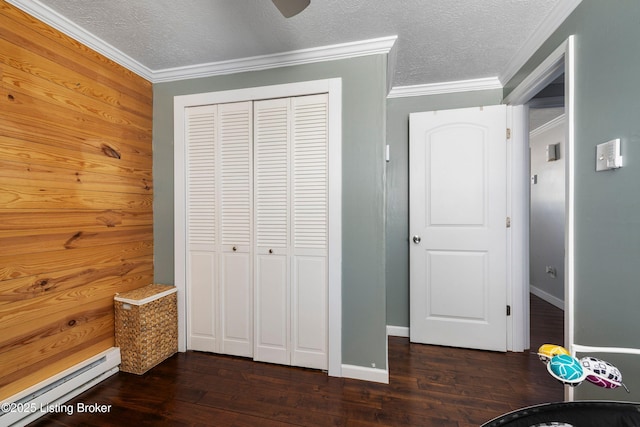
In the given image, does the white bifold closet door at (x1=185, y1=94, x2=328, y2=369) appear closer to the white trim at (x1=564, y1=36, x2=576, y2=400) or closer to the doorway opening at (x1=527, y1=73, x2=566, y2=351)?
the white trim at (x1=564, y1=36, x2=576, y2=400)

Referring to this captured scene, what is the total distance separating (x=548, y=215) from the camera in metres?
3.68

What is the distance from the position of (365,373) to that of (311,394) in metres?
0.41

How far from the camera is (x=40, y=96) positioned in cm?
159

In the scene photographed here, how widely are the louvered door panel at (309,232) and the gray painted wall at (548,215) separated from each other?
321cm

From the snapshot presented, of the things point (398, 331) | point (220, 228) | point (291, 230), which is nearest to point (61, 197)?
point (220, 228)

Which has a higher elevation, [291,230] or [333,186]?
[333,186]

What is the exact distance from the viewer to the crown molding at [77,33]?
1.53 m

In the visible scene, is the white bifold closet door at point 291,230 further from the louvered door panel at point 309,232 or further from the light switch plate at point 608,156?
the light switch plate at point 608,156

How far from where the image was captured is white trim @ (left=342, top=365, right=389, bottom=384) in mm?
1899

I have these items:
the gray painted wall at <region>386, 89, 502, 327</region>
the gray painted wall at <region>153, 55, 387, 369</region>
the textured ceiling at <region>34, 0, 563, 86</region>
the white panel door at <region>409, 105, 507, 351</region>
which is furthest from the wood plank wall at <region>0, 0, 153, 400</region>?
the white panel door at <region>409, 105, 507, 351</region>

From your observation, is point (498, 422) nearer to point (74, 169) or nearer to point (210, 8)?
point (210, 8)

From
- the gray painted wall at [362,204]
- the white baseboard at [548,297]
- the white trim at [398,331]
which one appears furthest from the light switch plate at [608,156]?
the white baseboard at [548,297]

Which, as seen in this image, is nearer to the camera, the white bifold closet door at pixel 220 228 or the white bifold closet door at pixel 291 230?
the white bifold closet door at pixel 291 230

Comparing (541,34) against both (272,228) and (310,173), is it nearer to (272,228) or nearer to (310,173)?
(310,173)
